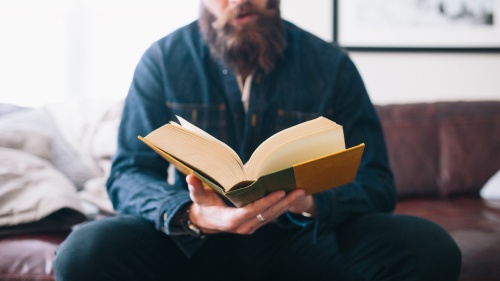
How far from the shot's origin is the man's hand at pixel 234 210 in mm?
943

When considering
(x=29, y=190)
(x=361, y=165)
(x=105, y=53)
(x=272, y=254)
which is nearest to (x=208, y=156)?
(x=272, y=254)

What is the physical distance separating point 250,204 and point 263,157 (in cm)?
12

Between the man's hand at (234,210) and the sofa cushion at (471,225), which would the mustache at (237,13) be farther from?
the sofa cushion at (471,225)

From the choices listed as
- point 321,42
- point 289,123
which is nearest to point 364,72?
point 321,42

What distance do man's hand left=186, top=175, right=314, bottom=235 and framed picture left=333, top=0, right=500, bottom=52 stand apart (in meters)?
1.49

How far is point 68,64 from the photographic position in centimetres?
241

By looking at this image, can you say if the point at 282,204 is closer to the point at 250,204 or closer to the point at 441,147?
the point at 250,204

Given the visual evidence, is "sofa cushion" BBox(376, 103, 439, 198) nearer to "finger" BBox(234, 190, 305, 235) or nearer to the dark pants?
the dark pants

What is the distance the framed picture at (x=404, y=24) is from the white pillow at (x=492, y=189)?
0.72 meters

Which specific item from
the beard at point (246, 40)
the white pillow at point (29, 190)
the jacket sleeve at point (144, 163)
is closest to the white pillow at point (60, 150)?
the white pillow at point (29, 190)

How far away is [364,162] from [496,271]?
0.44m

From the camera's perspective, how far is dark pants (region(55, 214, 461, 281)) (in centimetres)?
100

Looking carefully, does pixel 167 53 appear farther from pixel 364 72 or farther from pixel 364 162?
pixel 364 72

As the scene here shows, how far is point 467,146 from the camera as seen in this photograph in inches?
82.0
